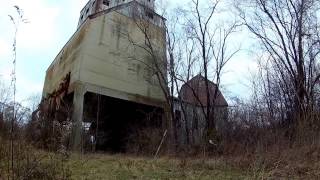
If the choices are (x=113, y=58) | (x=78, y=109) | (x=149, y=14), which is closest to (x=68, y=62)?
(x=113, y=58)

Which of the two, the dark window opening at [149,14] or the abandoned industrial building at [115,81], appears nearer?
the abandoned industrial building at [115,81]

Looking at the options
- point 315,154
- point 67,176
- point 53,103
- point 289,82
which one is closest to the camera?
point 67,176

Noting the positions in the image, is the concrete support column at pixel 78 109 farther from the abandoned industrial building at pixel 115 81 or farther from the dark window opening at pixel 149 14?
the dark window opening at pixel 149 14

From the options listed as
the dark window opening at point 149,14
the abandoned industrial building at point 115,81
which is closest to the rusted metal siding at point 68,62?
the abandoned industrial building at point 115,81

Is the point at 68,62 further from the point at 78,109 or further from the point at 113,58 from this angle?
the point at 78,109

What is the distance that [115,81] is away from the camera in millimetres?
26094

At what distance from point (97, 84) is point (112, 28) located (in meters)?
4.41

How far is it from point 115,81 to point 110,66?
3.52 feet

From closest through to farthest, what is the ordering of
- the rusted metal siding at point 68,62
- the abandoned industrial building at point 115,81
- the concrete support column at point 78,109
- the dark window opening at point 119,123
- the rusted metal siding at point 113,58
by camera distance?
the concrete support column at point 78,109
the dark window opening at point 119,123
the abandoned industrial building at point 115,81
the rusted metal siding at point 113,58
the rusted metal siding at point 68,62

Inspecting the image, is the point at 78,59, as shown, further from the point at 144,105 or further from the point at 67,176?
the point at 67,176

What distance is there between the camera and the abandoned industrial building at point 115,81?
2503 cm

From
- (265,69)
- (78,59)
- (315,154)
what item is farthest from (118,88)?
(315,154)

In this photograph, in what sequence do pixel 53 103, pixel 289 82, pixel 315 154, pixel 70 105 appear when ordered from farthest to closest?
pixel 53 103, pixel 70 105, pixel 289 82, pixel 315 154

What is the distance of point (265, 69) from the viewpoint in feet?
80.9
